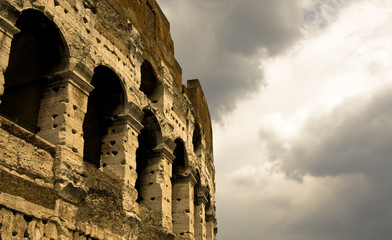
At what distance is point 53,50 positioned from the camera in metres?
8.77

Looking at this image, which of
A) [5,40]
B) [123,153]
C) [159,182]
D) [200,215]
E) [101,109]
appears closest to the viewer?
[5,40]

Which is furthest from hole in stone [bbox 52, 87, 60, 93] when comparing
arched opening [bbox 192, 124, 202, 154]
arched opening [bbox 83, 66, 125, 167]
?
arched opening [bbox 192, 124, 202, 154]

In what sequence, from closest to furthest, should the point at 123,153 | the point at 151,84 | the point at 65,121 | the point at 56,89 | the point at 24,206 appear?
the point at 24,206
the point at 65,121
the point at 56,89
the point at 123,153
the point at 151,84

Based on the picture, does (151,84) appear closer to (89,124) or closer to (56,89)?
(89,124)

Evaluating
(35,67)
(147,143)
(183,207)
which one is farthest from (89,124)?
(183,207)

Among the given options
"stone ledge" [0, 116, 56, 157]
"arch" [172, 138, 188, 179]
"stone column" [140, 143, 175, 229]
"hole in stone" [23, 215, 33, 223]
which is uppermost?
"arch" [172, 138, 188, 179]

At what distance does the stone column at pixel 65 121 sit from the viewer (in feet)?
26.0

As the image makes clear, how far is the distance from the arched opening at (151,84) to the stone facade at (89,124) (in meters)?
0.03

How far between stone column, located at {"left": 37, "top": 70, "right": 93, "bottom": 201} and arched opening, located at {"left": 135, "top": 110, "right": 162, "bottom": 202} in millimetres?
3169

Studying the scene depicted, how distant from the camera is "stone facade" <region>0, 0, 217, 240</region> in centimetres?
731

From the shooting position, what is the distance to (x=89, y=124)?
10.8 meters

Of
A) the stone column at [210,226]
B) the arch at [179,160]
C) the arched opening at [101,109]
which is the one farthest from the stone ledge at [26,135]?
the stone column at [210,226]

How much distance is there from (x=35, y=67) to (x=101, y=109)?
1.89 metres

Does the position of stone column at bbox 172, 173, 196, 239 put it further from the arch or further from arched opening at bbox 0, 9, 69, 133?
arched opening at bbox 0, 9, 69, 133
